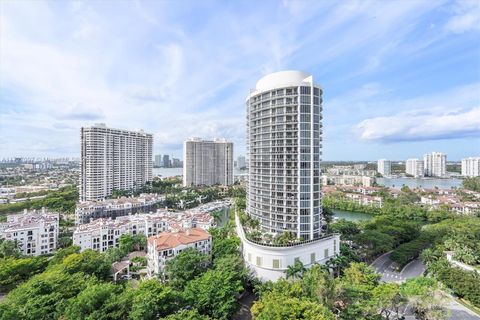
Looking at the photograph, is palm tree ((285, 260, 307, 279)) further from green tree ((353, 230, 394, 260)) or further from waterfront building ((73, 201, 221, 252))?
waterfront building ((73, 201, 221, 252))

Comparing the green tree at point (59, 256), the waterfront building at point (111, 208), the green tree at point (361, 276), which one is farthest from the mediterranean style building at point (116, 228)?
the green tree at point (361, 276)

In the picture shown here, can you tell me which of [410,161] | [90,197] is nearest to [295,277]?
[90,197]

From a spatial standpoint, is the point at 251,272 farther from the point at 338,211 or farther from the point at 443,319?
the point at 338,211

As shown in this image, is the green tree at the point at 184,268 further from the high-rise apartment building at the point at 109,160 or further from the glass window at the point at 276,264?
the high-rise apartment building at the point at 109,160

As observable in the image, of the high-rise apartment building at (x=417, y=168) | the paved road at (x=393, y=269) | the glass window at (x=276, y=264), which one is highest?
the high-rise apartment building at (x=417, y=168)

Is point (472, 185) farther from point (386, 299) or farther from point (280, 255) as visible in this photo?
point (386, 299)

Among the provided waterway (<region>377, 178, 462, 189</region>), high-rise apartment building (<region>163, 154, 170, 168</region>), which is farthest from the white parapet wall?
high-rise apartment building (<region>163, 154, 170, 168</region>)

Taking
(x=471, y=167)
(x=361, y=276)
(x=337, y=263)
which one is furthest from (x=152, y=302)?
(x=471, y=167)
